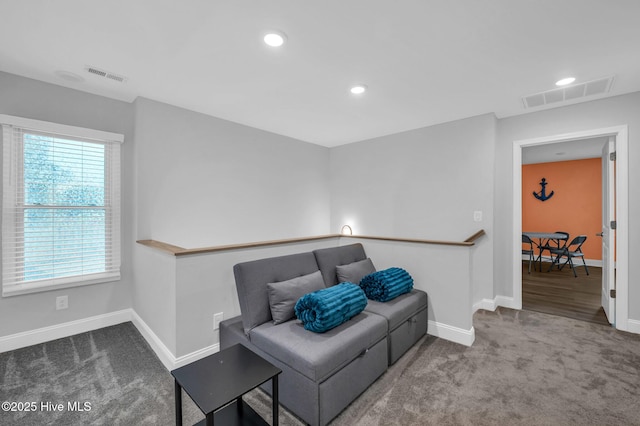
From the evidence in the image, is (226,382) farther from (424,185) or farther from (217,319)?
(424,185)

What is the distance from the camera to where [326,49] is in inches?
83.1

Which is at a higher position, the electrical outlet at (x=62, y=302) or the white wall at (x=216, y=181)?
the white wall at (x=216, y=181)

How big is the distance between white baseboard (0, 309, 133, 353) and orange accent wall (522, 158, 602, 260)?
27.5ft

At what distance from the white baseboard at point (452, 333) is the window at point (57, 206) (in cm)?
331

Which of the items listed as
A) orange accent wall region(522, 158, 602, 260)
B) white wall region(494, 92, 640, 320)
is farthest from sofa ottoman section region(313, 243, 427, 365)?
orange accent wall region(522, 158, 602, 260)

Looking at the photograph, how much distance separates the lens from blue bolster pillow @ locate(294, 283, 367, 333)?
6.07 ft

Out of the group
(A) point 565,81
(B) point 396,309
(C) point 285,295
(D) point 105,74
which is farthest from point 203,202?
(A) point 565,81

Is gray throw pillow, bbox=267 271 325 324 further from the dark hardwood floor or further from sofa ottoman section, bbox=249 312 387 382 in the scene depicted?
the dark hardwood floor

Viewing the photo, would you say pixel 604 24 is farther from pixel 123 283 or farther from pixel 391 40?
pixel 123 283

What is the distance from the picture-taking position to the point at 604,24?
183 centimetres

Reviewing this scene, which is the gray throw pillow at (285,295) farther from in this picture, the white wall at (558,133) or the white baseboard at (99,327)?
the white wall at (558,133)

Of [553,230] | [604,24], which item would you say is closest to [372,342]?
[604,24]

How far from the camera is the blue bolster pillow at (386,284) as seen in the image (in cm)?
249

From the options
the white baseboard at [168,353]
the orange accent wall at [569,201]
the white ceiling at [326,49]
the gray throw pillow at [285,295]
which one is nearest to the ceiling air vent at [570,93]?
the white ceiling at [326,49]
